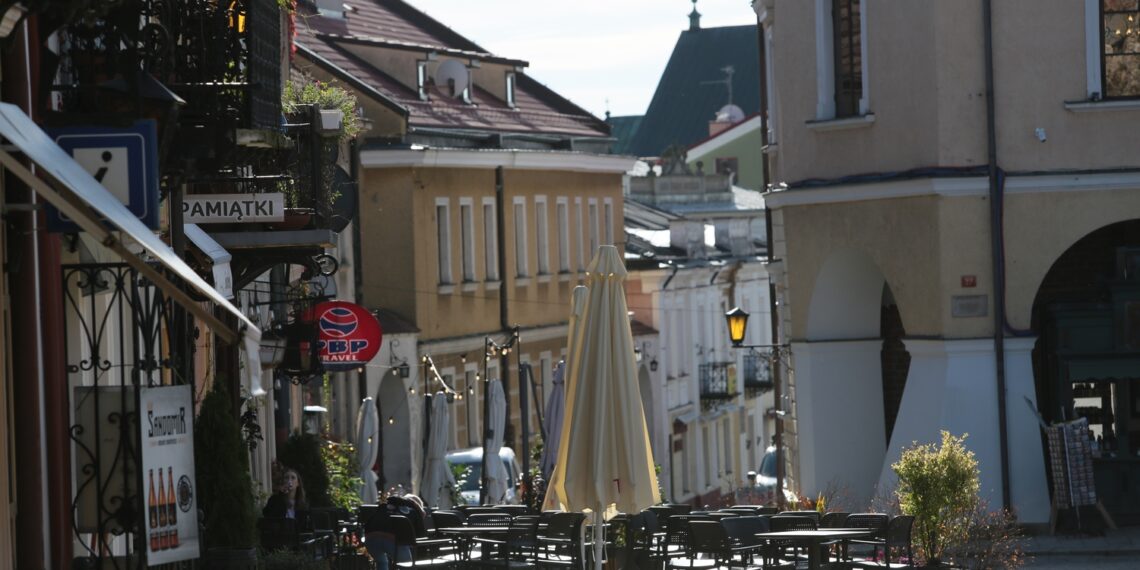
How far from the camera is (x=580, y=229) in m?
51.9

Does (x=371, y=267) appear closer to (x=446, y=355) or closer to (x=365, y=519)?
(x=446, y=355)

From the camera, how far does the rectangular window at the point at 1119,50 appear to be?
24453mm

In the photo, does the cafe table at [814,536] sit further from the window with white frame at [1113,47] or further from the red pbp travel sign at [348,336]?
the red pbp travel sign at [348,336]

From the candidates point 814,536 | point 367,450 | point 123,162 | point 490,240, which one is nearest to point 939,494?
point 814,536

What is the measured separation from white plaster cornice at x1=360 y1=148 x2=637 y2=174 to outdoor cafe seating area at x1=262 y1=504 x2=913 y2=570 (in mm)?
18133

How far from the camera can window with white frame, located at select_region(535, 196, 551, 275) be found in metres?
48.9

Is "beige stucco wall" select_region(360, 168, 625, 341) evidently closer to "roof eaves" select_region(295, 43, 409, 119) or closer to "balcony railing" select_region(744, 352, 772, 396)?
"roof eaves" select_region(295, 43, 409, 119)

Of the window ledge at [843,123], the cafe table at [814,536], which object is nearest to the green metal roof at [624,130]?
the window ledge at [843,123]

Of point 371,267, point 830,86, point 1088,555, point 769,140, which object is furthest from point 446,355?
point 1088,555

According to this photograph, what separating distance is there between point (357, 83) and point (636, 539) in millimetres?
19465

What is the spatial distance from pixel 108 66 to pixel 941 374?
13.3 meters

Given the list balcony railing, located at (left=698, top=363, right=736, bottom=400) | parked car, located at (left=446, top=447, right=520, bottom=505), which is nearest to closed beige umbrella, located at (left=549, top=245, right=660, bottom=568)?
parked car, located at (left=446, top=447, right=520, bottom=505)

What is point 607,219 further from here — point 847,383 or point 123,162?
point 123,162

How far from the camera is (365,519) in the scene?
23.0 meters
